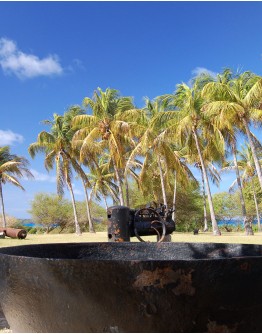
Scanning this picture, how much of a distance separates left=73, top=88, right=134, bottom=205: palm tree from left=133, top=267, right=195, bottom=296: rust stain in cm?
2358

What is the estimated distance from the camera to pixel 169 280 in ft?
5.19

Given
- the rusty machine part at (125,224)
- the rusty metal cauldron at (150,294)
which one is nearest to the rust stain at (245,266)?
the rusty metal cauldron at (150,294)

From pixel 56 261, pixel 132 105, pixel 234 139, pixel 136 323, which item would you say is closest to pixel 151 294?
pixel 136 323

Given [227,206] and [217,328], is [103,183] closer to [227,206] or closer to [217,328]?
[227,206]

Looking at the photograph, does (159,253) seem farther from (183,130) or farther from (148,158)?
(148,158)

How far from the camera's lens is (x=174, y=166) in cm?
2600

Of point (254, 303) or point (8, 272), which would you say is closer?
point (254, 303)

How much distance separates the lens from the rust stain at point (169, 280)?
5.19 ft

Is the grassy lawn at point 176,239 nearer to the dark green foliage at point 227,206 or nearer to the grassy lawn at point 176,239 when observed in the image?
the grassy lawn at point 176,239

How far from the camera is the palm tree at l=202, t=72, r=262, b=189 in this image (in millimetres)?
20203

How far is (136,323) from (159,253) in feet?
4.40

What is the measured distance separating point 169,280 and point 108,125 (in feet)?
82.1

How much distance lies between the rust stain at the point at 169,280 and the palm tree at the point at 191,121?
72.8 ft

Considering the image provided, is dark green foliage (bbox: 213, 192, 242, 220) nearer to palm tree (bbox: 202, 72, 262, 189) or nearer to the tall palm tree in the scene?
the tall palm tree
